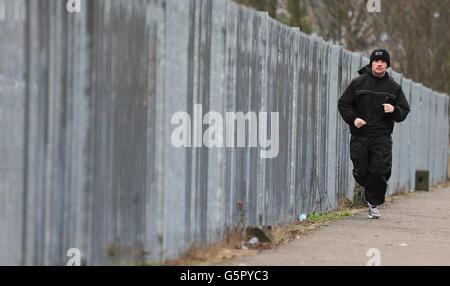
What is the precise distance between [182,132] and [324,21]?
2505 cm

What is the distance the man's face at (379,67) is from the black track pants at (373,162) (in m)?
0.69

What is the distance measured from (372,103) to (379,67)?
391 mm

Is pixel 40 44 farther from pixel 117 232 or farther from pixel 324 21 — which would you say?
pixel 324 21

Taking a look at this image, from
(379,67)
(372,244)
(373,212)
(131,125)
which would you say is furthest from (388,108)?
(131,125)

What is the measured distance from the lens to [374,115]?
417 inches

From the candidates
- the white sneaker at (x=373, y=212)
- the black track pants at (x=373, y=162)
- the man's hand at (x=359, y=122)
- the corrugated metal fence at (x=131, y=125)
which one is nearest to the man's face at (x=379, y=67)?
the man's hand at (x=359, y=122)

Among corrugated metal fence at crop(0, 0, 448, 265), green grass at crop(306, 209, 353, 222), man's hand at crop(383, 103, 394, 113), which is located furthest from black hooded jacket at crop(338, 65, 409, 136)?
corrugated metal fence at crop(0, 0, 448, 265)

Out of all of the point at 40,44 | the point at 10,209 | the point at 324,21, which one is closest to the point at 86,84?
the point at 40,44

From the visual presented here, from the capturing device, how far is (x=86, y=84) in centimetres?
580

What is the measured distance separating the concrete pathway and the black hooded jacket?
103cm

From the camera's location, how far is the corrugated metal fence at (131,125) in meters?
5.42

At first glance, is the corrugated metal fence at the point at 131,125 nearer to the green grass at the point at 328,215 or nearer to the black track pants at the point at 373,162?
the green grass at the point at 328,215

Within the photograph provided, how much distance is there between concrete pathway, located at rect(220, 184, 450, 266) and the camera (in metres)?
7.20

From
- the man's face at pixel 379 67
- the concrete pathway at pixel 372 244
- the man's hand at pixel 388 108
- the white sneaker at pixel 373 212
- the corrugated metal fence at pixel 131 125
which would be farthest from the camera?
the white sneaker at pixel 373 212
